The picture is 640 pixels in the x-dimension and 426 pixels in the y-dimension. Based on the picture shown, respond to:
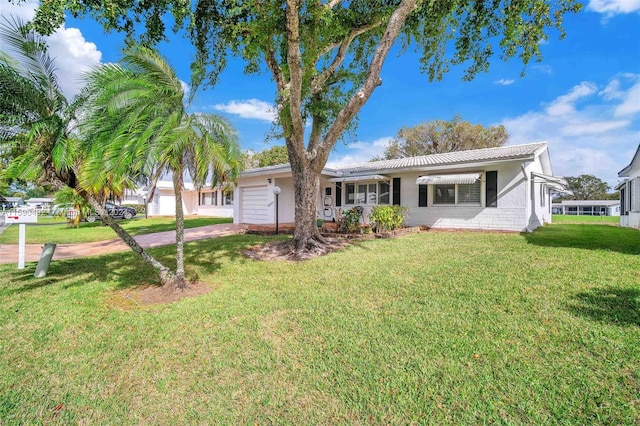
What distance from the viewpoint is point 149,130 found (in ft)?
17.6

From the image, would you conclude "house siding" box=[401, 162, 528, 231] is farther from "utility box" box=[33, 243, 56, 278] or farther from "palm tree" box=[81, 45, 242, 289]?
"utility box" box=[33, 243, 56, 278]

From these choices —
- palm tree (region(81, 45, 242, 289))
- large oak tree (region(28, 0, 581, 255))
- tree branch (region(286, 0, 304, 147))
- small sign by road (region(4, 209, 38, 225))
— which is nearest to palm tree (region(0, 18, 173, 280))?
palm tree (region(81, 45, 242, 289))

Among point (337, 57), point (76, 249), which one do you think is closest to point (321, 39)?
point (337, 57)

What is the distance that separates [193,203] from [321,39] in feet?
94.0

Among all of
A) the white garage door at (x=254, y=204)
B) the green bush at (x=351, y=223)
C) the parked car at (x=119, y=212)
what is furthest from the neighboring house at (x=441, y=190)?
the parked car at (x=119, y=212)

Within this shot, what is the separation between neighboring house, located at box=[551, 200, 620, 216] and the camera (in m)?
51.5

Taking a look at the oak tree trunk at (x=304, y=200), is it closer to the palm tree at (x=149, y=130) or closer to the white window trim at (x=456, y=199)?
the palm tree at (x=149, y=130)

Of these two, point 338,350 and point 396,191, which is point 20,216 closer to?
point 338,350

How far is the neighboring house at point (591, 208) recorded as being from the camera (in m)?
51.5

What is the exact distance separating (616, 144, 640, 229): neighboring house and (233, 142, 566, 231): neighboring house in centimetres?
311

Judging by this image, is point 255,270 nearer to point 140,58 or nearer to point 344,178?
point 140,58

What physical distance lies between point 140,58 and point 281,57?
6754mm

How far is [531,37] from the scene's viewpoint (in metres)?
10.9

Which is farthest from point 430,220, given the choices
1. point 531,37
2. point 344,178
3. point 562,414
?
point 562,414
